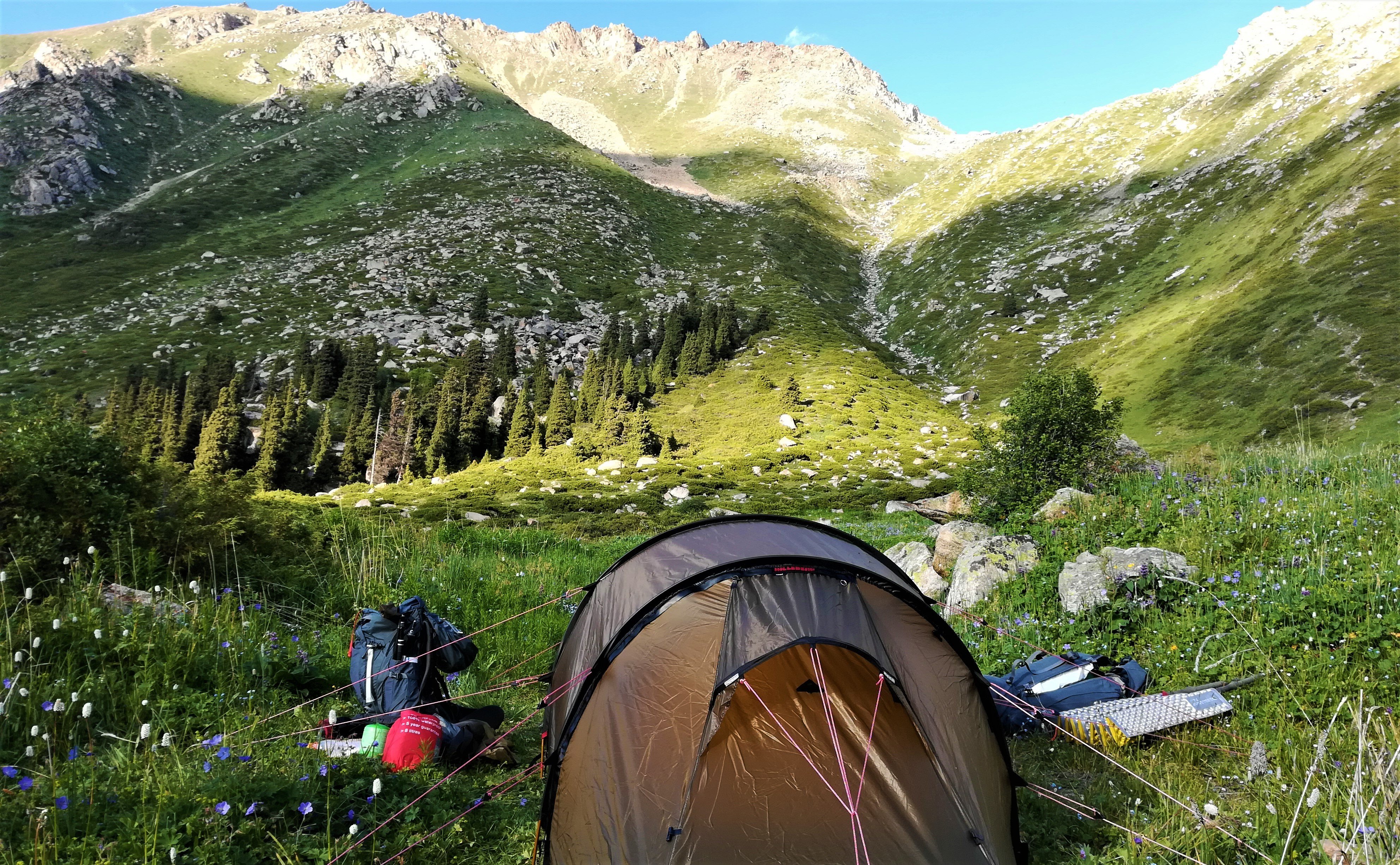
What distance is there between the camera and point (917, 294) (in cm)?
7269

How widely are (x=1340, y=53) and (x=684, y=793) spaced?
10465cm

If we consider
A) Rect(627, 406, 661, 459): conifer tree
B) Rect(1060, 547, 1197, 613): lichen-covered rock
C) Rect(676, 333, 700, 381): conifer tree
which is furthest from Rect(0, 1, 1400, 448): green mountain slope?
Rect(1060, 547, 1197, 613): lichen-covered rock

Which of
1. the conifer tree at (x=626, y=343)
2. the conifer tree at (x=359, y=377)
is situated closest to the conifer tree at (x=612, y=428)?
the conifer tree at (x=626, y=343)

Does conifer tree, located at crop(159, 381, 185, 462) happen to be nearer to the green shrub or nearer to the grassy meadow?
the grassy meadow

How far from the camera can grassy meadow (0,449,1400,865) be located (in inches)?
147

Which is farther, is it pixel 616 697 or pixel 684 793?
pixel 616 697

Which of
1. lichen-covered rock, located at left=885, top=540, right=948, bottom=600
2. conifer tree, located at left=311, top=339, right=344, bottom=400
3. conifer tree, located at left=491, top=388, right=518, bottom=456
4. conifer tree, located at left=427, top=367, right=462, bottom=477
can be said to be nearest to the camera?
lichen-covered rock, located at left=885, top=540, right=948, bottom=600

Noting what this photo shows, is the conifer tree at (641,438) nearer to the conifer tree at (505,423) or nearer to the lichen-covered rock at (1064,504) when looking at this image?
the conifer tree at (505,423)

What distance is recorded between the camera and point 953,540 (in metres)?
11.7

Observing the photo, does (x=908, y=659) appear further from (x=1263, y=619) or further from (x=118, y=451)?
(x=118, y=451)

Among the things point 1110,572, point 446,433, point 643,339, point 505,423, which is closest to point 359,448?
point 446,433

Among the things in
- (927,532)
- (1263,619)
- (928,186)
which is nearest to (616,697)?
(1263,619)

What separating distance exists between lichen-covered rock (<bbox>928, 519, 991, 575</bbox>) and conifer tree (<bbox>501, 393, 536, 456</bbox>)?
36328 mm

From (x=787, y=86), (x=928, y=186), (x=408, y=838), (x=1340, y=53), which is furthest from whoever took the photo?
(x=787, y=86)
